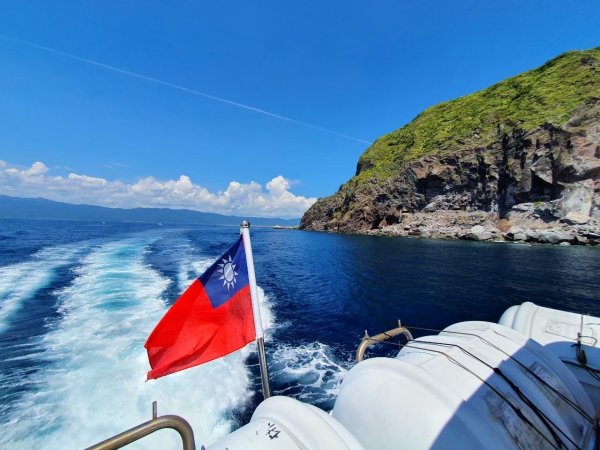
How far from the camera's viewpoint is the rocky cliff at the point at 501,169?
5316cm

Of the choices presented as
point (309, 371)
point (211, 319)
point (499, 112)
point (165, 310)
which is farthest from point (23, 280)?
point (499, 112)

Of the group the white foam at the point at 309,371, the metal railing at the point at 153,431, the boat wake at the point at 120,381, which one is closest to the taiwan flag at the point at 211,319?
the metal railing at the point at 153,431

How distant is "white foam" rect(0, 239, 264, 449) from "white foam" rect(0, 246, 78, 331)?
3268 mm

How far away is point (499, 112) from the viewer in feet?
253

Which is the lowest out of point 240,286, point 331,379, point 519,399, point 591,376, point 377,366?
point 331,379

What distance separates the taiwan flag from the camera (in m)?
4.57

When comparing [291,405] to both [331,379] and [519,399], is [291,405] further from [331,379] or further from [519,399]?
[331,379]

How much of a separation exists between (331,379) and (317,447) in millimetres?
8662

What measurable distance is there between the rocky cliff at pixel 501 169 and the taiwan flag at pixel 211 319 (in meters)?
63.4

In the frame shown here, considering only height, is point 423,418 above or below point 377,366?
below

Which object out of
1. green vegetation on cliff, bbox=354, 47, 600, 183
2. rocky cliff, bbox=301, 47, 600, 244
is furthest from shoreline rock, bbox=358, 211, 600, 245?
green vegetation on cliff, bbox=354, 47, 600, 183

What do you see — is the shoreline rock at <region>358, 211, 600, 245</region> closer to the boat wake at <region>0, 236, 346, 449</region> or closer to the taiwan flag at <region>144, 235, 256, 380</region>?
the boat wake at <region>0, 236, 346, 449</region>

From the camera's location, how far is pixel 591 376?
20.6 ft

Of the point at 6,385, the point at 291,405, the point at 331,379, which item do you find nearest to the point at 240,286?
the point at 291,405
